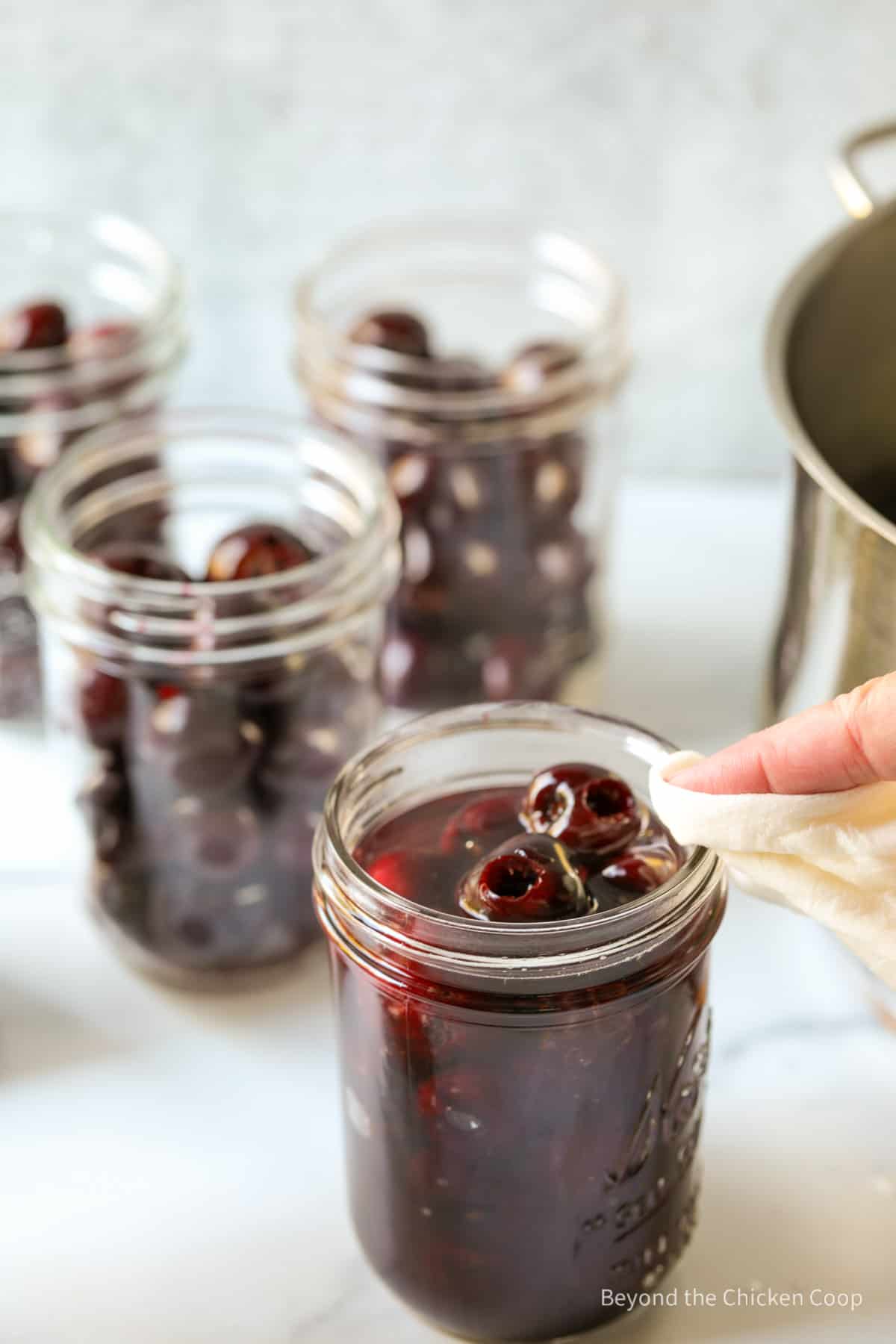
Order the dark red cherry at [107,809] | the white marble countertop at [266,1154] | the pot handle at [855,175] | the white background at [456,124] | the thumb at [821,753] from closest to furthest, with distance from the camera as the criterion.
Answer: the thumb at [821,753] → the white marble countertop at [266,1154] → the dark red cherry at [107,809] → the pot handle at [855,175] → the white background at [456,124]

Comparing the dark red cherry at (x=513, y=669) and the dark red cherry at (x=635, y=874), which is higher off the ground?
the dark red cherry at (x=635, y=874)

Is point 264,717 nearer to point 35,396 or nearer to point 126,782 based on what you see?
point 126,782

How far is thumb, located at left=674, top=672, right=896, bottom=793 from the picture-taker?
1.44ft

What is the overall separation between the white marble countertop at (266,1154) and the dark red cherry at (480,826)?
0.17 metres

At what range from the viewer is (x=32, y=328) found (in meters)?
0.80

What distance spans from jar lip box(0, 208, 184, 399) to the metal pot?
32cm

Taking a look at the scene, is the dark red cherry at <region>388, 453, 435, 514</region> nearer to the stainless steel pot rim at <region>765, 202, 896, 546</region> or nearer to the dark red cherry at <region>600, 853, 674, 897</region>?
the stainless steel pot rim at <region>765, 202, 896, 546</region>

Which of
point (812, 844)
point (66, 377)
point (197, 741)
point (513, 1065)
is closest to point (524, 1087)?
point (513, 1065)

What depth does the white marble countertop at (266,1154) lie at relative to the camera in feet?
1.85

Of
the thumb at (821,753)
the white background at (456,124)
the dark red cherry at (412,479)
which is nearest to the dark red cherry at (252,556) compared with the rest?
the dark red cherry at (412,479)

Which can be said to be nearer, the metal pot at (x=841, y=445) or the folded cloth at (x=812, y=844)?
the folded cloth at (x=812, y=844)

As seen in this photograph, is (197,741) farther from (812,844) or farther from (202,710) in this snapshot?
(812,844)

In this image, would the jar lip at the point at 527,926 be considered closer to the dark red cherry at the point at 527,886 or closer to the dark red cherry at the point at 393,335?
the dark red cherry at the point at 527,886

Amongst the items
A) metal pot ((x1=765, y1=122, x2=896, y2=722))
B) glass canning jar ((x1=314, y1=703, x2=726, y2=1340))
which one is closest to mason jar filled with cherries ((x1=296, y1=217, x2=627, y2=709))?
metal pot ((x1=765, y1=122, x2=896, y2=722))
